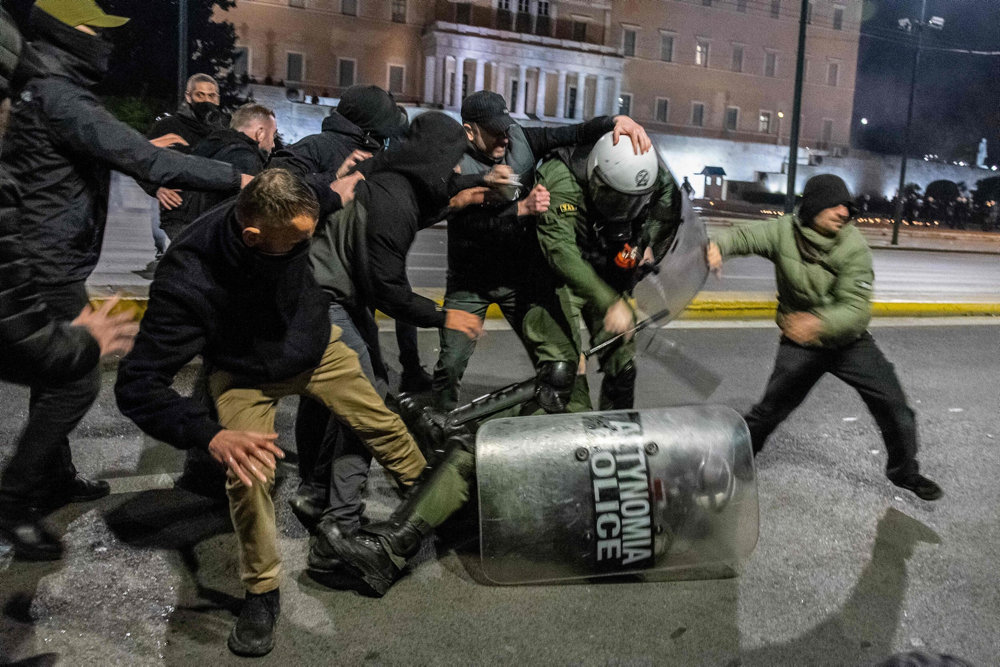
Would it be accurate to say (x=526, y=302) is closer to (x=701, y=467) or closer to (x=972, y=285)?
(x=701, y=467)

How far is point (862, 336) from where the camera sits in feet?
13.2

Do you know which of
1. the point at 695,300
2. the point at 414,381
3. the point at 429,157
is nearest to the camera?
the point at 429,157

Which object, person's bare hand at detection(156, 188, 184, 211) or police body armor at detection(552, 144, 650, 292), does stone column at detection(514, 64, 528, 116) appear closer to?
person's bare hand at detection(156, 188, 184, 211)

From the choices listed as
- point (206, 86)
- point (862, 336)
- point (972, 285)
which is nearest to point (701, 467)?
point (862, 336)

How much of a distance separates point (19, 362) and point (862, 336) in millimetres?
3413

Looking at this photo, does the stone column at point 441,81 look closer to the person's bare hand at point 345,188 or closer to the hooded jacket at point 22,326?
the person's bare hand at point 345,188

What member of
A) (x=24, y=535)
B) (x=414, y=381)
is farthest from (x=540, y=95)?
(x=24, y=535)

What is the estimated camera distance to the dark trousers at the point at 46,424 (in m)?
3.28

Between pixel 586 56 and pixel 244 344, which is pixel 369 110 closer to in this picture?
pixel 244 344

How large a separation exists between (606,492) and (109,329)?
5.44ft

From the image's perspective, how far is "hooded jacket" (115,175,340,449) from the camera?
8.53ft

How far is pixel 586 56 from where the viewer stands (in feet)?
178

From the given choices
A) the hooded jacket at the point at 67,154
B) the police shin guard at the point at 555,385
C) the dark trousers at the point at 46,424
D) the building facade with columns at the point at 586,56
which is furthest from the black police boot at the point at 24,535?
the building facade with columns at the point at 586,56

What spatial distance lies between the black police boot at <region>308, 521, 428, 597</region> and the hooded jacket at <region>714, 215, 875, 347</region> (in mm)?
2013
